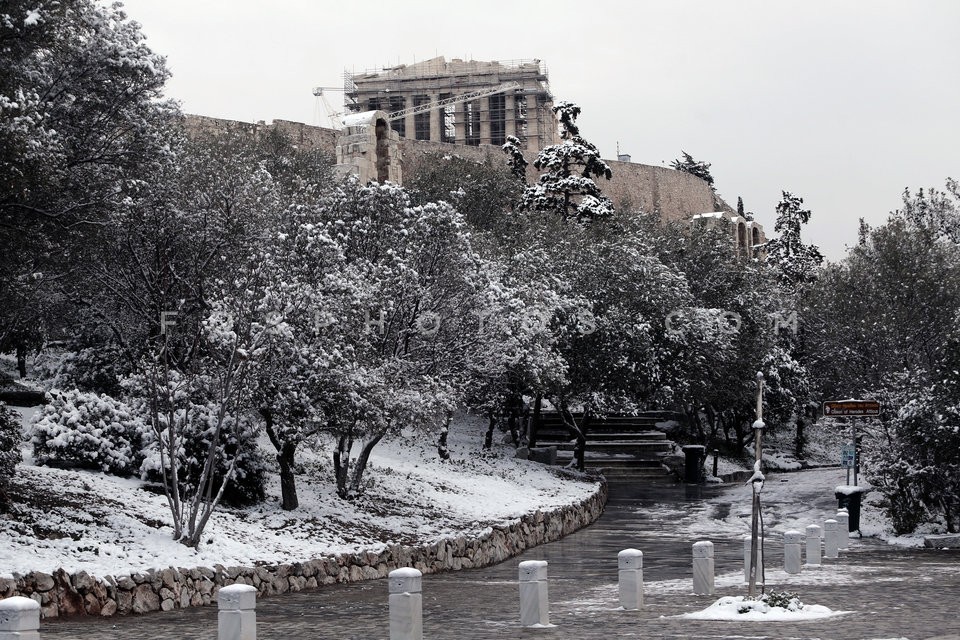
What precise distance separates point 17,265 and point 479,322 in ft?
31.8

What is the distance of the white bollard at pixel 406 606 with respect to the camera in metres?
10.5

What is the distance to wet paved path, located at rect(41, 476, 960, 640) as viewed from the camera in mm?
11453

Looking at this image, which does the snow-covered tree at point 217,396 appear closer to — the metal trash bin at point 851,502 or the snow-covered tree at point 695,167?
the metal trash bin at point 851,502


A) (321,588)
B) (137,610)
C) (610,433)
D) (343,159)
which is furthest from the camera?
(343,159)

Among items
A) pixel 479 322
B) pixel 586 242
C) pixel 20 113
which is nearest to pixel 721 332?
pixel 586 242

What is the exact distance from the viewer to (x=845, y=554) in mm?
21312

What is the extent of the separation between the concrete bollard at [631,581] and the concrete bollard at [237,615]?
4.76m

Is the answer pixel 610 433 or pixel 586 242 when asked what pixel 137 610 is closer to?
pixel 586 242

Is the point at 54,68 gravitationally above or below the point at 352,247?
above

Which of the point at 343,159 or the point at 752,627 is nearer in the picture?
the point at 752,627

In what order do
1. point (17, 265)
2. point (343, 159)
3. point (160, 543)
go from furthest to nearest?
1. point (343, 159)
2. point (17, 265)
3. point (160, 543)

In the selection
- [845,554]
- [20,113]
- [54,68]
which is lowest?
[845,554]

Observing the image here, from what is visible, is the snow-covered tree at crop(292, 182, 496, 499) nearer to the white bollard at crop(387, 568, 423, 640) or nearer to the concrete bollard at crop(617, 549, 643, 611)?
the concrete bollard at crop(617, 549, 643, 611)

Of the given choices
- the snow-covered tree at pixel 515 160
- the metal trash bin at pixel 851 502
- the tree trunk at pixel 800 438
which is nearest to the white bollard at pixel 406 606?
the metal trash bin at pixel 851 502
